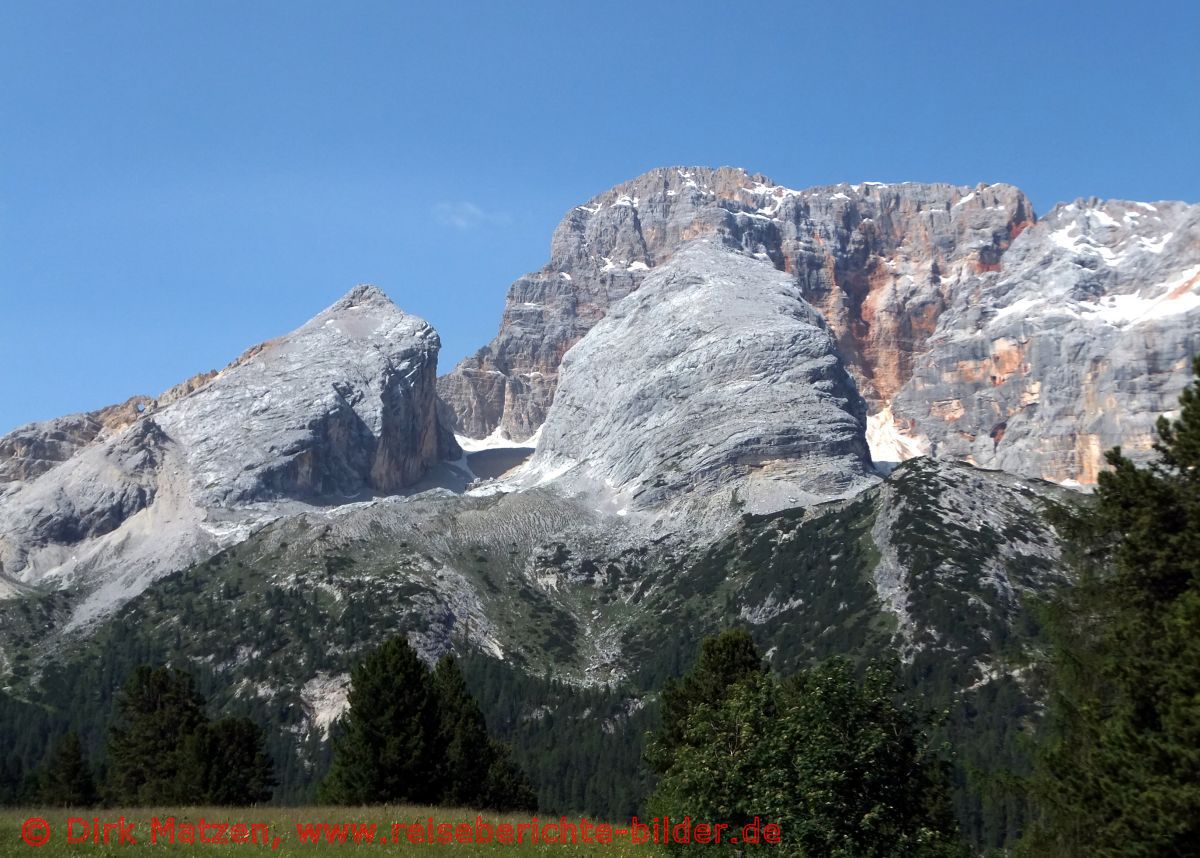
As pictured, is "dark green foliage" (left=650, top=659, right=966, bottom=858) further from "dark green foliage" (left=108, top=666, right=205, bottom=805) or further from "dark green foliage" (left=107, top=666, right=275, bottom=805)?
"dark green foliage" (left=108, top=666, right=205, bottom=805)

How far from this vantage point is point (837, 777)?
31250 mm

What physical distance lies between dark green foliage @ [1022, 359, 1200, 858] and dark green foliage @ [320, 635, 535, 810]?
35.1m

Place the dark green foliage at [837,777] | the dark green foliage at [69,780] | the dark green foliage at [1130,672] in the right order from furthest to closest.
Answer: the dark green foliage at [69,780]
the dark green foliage at [837,777]
the dark green foliage at [1130,672]

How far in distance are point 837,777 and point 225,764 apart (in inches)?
2180

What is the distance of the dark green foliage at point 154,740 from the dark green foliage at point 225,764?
686mm

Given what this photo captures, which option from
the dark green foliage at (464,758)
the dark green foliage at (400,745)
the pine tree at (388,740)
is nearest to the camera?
the pine tree at (388,740)

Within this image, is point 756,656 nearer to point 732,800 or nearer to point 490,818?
point 490,818

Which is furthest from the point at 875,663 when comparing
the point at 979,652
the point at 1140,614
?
the point at 979,652

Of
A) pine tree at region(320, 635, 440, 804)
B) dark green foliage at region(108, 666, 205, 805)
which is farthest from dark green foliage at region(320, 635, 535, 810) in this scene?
dark green foliage at region(108, 666, 205, 805)

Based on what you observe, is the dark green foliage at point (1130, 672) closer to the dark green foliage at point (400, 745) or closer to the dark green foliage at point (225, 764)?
the dark green foliage at point (400, 745)

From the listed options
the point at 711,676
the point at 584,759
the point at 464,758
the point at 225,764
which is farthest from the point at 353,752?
the point at 584,759

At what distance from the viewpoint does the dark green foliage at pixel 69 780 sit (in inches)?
3590

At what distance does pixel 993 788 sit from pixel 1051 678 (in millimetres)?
4075

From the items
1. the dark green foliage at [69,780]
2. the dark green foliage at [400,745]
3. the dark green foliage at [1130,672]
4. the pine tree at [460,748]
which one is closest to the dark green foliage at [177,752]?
the dark green foliage at [69,780]
